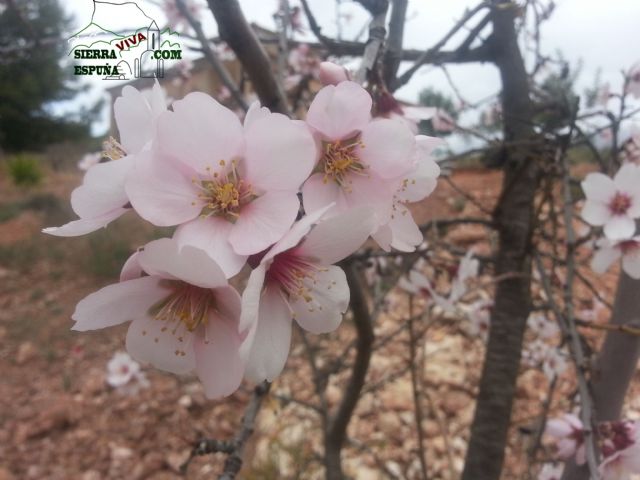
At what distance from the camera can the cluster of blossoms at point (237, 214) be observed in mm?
451

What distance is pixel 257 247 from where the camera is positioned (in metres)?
0.45

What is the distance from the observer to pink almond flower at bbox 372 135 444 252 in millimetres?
573

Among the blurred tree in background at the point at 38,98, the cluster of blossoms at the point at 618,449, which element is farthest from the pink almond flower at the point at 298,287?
the blurred tree in background at the point at 38,98

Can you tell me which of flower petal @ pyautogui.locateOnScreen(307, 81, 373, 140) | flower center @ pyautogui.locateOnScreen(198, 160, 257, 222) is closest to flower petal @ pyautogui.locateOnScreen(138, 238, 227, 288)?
flower center @ pyautogui.locateOnScreen(198, 160, 257, 222)

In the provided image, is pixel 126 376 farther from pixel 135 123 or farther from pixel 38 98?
pixel 38 98

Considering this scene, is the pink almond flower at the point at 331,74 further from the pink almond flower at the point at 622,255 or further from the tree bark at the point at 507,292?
the tree bark at the point at 507,292

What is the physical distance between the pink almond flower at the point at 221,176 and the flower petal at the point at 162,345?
0.50 ft

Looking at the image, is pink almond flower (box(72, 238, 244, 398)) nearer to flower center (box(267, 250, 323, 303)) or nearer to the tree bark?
flower center (box(267, 250, 323, 303))

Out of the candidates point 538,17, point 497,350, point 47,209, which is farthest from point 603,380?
point 47,209

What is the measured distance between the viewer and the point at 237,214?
505mm

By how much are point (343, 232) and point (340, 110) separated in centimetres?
15

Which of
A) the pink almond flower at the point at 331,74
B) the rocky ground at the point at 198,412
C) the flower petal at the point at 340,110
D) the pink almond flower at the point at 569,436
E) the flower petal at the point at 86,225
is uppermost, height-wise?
the pink almond flower at the point at 331,74

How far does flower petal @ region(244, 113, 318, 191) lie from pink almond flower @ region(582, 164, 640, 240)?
1079mm

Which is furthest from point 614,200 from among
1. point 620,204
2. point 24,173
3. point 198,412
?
point 24,173
